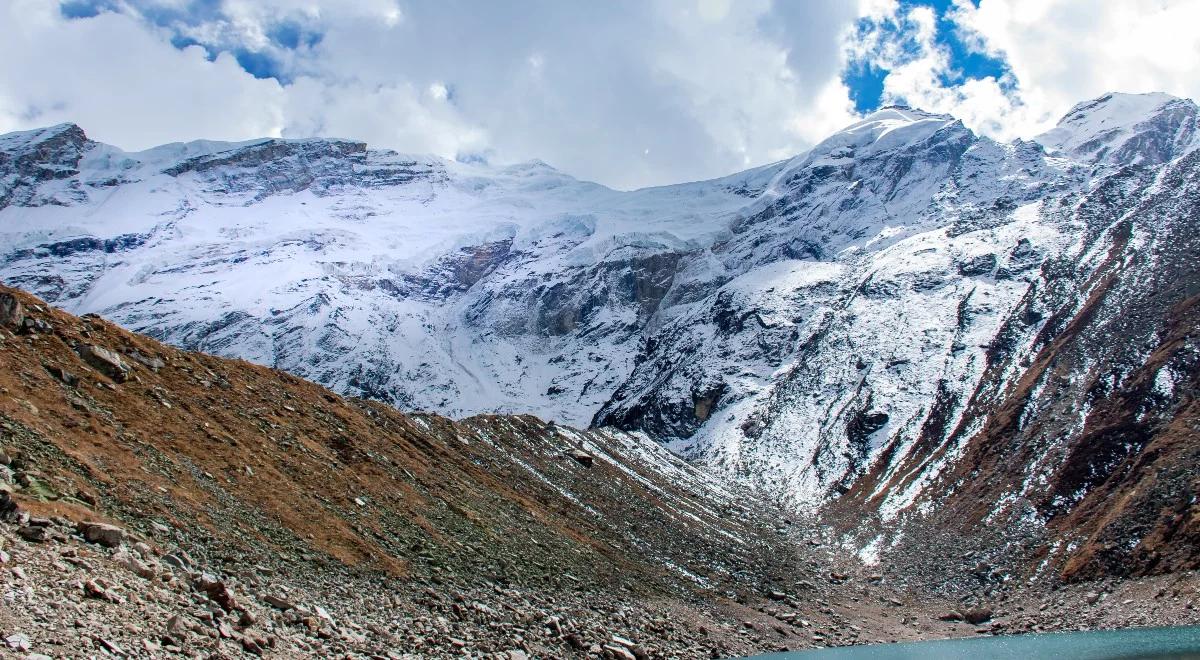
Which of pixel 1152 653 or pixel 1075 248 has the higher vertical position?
pixel 1075 248

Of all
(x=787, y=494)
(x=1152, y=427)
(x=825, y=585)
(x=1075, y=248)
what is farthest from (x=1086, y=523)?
(x=1075, y=248)

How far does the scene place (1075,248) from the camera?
513ft

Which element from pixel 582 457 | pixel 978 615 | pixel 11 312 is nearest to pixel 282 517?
pixel 11 312

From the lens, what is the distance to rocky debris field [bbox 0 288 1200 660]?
2086 cm

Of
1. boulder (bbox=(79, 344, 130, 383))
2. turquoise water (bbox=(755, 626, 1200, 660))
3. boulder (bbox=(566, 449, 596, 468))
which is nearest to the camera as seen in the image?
boulder (bbox=(79, 344, 130, 383))

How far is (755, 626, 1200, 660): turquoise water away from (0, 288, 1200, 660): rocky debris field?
3.06m

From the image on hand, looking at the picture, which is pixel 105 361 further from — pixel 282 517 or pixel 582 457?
pixel 582 457

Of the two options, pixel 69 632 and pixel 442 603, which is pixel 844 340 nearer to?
pixel 442 603

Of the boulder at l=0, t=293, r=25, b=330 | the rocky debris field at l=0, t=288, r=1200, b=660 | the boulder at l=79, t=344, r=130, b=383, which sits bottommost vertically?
the rocky debris field at l=0, t=288, r=1200, b=660

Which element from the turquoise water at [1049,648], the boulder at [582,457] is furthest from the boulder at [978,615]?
the boulder at [582,457]

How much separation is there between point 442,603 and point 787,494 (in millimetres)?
100921

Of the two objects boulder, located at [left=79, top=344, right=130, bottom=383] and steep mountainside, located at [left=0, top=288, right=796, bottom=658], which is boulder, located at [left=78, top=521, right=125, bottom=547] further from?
boulder, located at [left=79, top=344, right=130, bottom=383]

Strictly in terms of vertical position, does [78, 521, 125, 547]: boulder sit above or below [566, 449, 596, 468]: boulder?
below

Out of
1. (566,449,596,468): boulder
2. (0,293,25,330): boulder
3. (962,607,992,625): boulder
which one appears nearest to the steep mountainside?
(0,293,25,330): boulder
